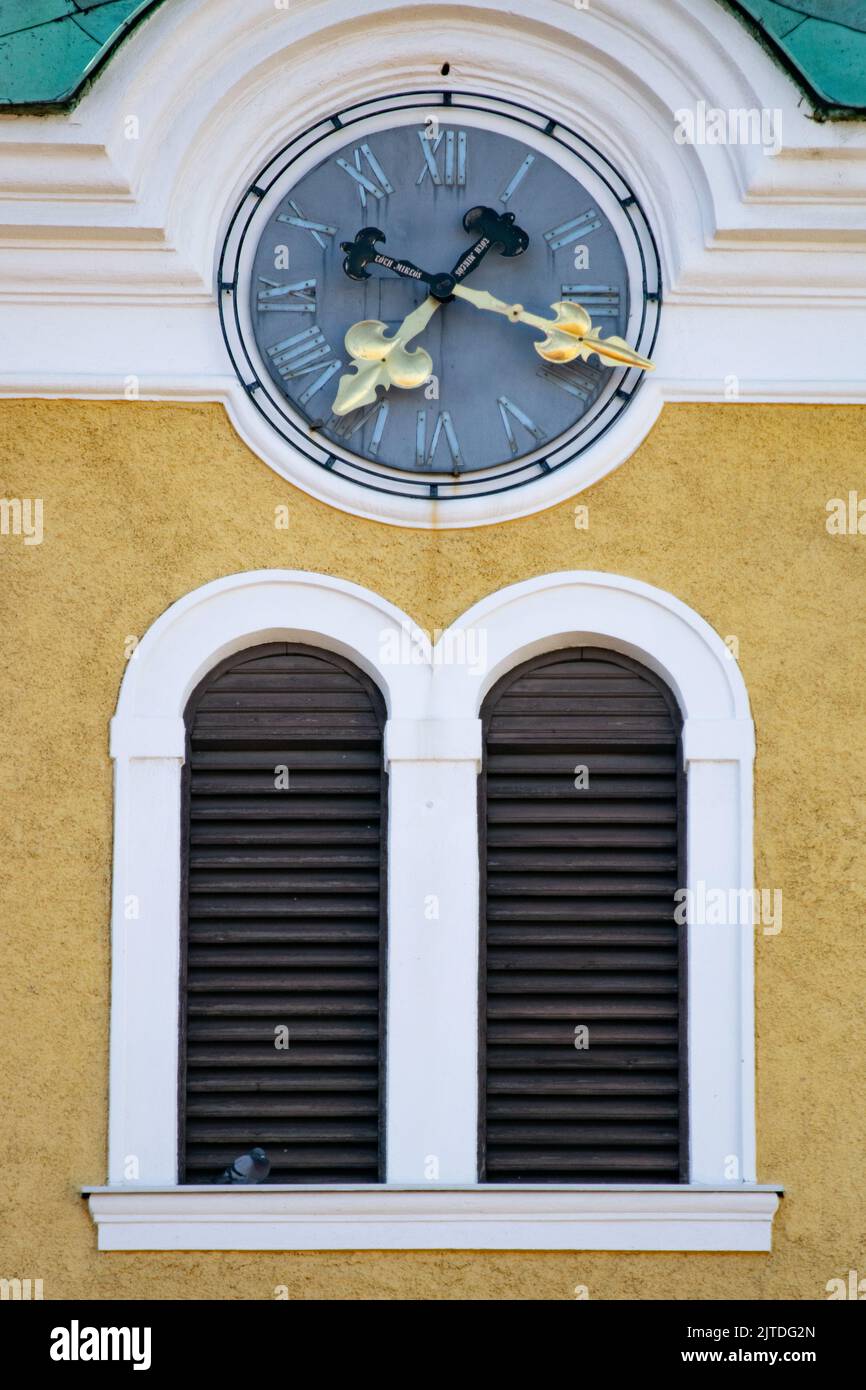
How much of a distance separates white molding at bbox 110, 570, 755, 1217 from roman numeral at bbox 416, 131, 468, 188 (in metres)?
1.47

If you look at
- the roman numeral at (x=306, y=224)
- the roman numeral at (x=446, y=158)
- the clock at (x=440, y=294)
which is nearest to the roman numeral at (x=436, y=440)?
the clock at (x=440, y=294)

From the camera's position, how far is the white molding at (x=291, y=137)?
38.5ft

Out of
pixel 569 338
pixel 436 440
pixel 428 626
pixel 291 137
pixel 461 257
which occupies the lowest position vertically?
pixel 428 626

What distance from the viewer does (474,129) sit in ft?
39.6

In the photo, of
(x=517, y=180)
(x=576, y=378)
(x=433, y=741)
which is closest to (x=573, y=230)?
(x=517, y=180)

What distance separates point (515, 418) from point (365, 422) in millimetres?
510

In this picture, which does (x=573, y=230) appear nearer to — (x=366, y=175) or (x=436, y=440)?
(x=366, y=175)

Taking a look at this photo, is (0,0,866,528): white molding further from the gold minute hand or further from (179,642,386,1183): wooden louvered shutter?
(179,642,386,1183): wooden louvered shutter

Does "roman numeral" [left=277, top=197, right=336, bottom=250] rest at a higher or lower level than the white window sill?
higher

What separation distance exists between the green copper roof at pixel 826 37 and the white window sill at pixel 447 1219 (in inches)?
158

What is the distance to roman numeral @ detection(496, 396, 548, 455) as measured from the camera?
11.8m

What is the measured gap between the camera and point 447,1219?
36.6ft

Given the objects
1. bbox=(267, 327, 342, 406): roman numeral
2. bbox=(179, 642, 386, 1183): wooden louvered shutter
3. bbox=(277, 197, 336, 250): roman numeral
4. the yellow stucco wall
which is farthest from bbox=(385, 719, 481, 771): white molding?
bbox=(277, 197, 336, 250): roman numeral

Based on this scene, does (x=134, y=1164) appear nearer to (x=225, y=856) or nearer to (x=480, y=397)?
(x=225, y=856)
